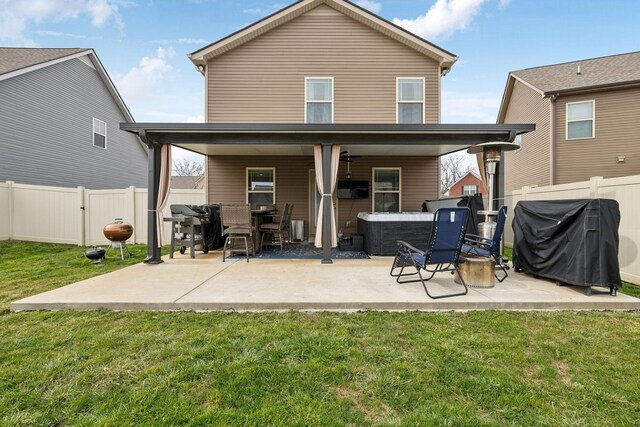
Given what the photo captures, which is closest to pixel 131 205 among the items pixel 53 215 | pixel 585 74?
pixel 53 215

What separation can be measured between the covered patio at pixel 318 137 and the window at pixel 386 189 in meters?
2.98

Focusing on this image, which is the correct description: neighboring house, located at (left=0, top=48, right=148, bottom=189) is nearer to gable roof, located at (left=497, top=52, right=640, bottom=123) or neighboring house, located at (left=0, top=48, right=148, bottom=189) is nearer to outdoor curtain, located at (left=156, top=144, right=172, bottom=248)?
outdoor curtain, located at (left=156, top=144, right=172, bottom=248)

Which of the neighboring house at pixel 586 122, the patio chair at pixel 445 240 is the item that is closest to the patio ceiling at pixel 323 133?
the patio chair at pixel 445 240

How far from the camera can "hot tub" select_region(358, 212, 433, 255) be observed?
21.2 feet

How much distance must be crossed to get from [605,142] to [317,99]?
8998 mm

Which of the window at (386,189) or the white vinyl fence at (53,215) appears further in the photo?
the window at (386,189)

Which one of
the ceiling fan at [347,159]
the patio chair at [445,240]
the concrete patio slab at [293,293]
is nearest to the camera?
the concrete patio slab at [293,293]

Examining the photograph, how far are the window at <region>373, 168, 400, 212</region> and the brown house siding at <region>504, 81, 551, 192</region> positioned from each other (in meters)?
5.31

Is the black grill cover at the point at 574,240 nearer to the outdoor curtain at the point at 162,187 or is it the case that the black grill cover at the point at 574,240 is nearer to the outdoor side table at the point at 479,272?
the outdoor side table at the point at 479,272

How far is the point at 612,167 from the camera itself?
29.9 ft

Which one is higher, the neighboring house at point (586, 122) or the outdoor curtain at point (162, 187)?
the neighboring house at point (586, 122)

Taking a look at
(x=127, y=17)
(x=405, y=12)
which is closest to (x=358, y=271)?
(x=405, y=12)

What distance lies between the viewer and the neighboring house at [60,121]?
926cm

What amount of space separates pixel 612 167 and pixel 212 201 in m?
12.1
